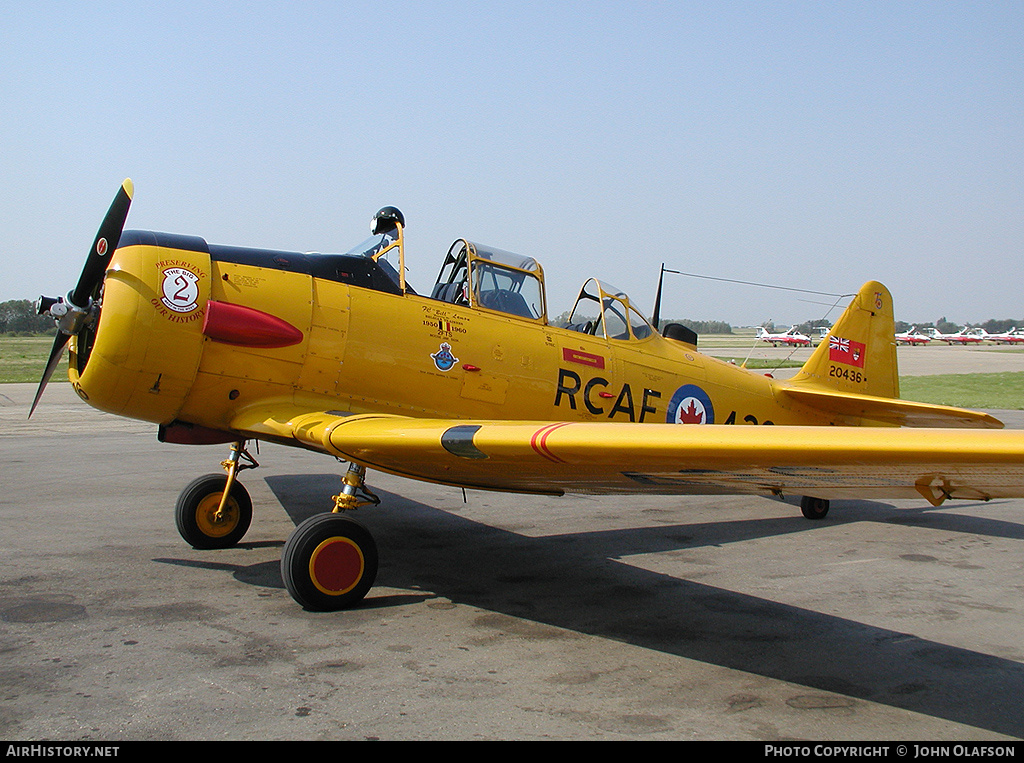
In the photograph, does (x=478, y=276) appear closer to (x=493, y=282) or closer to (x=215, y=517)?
(x=493, y=282)

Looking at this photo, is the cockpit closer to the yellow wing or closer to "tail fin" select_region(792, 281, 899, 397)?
the yellow wing

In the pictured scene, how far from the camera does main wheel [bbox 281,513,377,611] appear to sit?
4637 mm

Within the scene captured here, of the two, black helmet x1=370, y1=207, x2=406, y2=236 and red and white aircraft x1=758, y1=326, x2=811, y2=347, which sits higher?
red and white aircraft x1=758, y1=326, x2=811, y2=347

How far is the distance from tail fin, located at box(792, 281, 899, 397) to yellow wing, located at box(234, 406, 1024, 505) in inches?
203

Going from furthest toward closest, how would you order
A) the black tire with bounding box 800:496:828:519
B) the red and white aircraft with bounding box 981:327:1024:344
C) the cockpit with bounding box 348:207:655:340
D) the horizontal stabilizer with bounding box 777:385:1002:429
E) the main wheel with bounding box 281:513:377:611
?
the red and white aircraft with bounding box 981:327:1024:344 → the black tire with bounding box 800:496:828:519 → the horizontal stabilizer with bounding box 777:385:1002:429 → the cockpit with bounding box 348:207:655:340 → the main wheel with bounding box 281:513:377:611

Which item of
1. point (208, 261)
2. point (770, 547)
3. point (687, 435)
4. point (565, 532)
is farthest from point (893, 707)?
point (208, 261)

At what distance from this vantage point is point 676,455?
3348 millimetres

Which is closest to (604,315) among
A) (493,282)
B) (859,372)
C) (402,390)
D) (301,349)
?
(493,282)

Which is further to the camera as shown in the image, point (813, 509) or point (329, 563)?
point (813, 509)

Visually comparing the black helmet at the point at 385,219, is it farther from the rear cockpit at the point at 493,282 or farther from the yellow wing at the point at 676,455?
the yellow wing at the point at 676,455

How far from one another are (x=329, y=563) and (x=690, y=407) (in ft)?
13.0

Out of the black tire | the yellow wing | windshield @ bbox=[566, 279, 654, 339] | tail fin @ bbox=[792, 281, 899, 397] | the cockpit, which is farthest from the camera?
tail fin @ bbox=[792, 281, 899, 397]

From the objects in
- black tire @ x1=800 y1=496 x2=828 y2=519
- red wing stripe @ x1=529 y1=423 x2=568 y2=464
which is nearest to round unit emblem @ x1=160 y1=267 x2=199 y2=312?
red wing stripe @ x1=529 y1=423 x2=568 y2=464

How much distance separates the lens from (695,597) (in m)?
5.23
